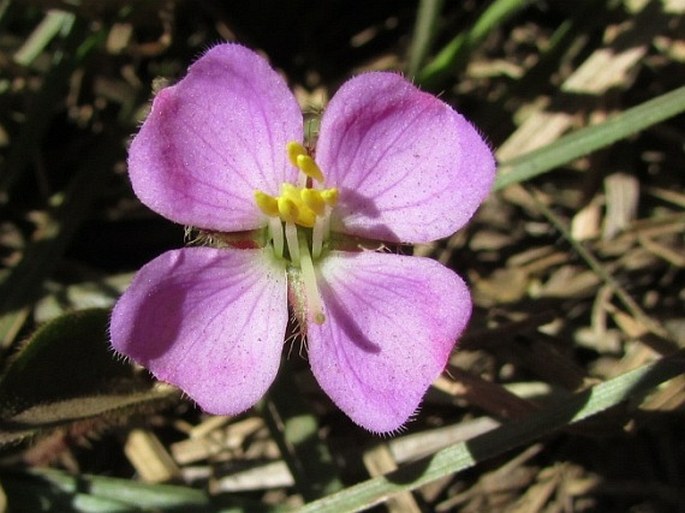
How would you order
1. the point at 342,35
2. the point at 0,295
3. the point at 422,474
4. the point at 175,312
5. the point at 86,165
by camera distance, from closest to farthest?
the point at 175,312 < the point at 422,474 < the point at 0,295 < the point at 86,165 < the point at 342,35

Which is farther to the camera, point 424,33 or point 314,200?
point 424,33

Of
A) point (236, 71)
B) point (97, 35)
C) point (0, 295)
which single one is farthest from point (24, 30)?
point (236, 71)

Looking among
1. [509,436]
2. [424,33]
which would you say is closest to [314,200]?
[509,436]

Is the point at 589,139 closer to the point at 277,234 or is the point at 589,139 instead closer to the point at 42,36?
the point at 277,234

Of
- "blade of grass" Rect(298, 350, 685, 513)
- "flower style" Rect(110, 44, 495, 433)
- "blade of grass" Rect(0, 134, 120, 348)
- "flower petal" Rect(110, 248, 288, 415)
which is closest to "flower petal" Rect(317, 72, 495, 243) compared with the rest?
"flower style" Rect(110, 44, 495, 433)

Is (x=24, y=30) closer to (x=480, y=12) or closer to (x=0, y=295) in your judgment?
(x=0, y=295)
